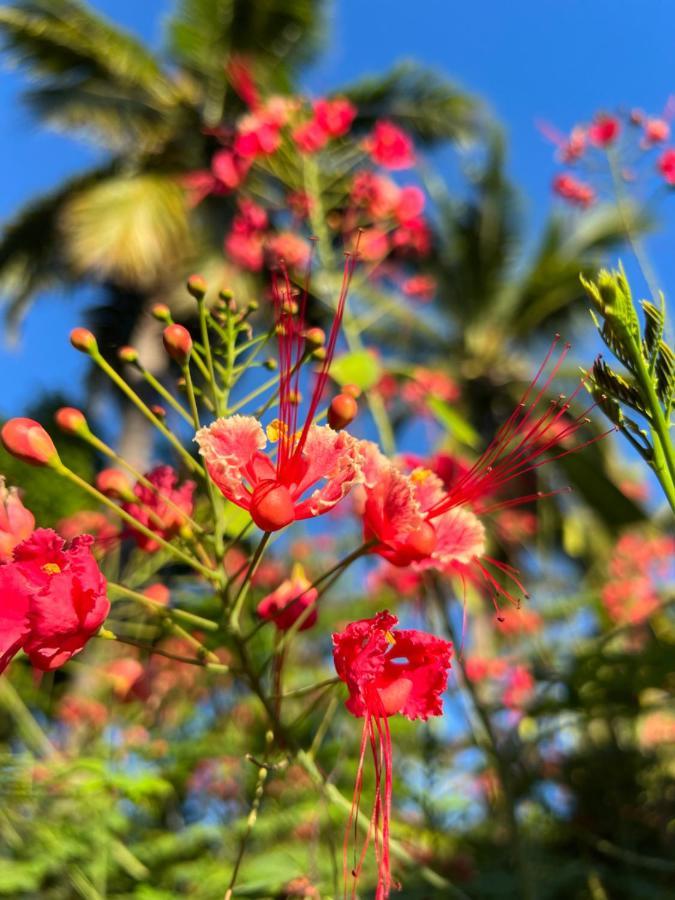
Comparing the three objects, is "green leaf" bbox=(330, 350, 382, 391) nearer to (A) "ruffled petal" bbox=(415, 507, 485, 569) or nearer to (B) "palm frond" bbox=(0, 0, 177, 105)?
(A) "ruffled petal" bbox=(415, 507, 485, 569)

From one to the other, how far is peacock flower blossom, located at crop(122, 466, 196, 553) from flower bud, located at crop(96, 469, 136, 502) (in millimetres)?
28

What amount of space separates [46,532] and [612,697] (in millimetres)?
1214

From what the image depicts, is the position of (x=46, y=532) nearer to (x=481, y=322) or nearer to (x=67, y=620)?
(x=67, y=620)

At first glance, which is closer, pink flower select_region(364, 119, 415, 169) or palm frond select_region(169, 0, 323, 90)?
pink flower select_region(364, 119, 415, 169)

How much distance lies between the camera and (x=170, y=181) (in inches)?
337

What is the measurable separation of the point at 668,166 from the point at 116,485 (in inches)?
63.3

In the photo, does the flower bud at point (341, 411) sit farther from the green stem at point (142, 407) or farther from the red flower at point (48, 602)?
the red flower at point (48, 602)

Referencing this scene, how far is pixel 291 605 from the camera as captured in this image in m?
0.86

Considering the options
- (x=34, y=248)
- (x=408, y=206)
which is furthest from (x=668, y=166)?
(x=34, y=248)

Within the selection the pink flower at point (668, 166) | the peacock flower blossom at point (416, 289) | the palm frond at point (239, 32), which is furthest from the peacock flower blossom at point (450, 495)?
the palm frond at point (239, 32)

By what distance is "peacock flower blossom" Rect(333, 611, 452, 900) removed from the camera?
738 millimetres

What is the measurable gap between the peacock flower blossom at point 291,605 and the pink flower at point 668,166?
142 cm

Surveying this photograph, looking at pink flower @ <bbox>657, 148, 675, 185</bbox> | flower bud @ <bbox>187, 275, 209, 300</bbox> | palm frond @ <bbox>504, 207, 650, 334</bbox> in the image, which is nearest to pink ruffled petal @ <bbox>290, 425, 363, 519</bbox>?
flower bud @ <bbox>187, 275, 209, 300</bbox>

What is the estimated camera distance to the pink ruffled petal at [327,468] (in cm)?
82
